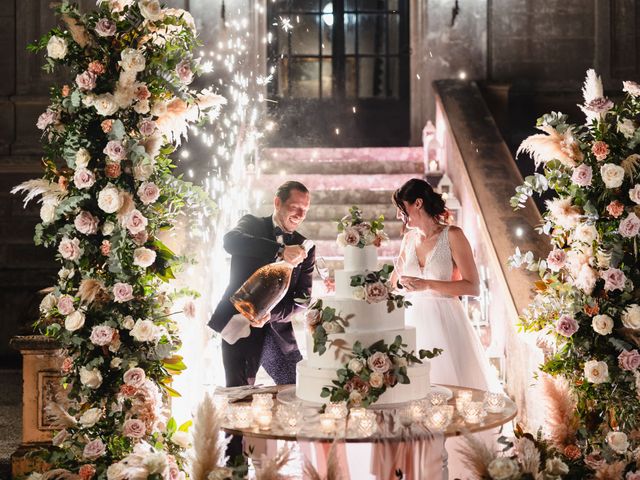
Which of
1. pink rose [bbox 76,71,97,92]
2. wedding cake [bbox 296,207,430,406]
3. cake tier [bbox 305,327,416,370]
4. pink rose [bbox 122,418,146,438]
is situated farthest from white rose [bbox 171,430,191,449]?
pink rose [bbox 76,71,97,92]

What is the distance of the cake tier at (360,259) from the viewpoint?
4.64 metres

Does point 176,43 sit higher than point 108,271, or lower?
higher

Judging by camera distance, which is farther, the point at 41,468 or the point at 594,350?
the point at 41,468

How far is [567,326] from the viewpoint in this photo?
5.03 meters

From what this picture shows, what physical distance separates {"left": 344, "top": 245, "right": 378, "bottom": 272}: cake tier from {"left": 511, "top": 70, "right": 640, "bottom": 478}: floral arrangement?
1125 mm

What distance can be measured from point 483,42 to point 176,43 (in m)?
7.07

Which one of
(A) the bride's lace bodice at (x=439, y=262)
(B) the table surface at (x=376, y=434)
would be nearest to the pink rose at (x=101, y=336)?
(B) the table surface at (x=376, y=434)

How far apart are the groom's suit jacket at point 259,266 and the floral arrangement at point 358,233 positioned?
88 centimetres

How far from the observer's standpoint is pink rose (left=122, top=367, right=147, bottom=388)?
4965 millimetres

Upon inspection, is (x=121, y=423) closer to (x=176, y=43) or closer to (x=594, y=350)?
(x=176, y=43)

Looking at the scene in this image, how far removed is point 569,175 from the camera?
17.2 feet

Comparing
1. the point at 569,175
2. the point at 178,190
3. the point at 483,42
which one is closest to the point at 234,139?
the point at 483,42

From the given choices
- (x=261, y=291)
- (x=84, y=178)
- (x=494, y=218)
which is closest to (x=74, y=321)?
(x=84, y=178)

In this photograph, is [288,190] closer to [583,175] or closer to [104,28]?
[104,28]
